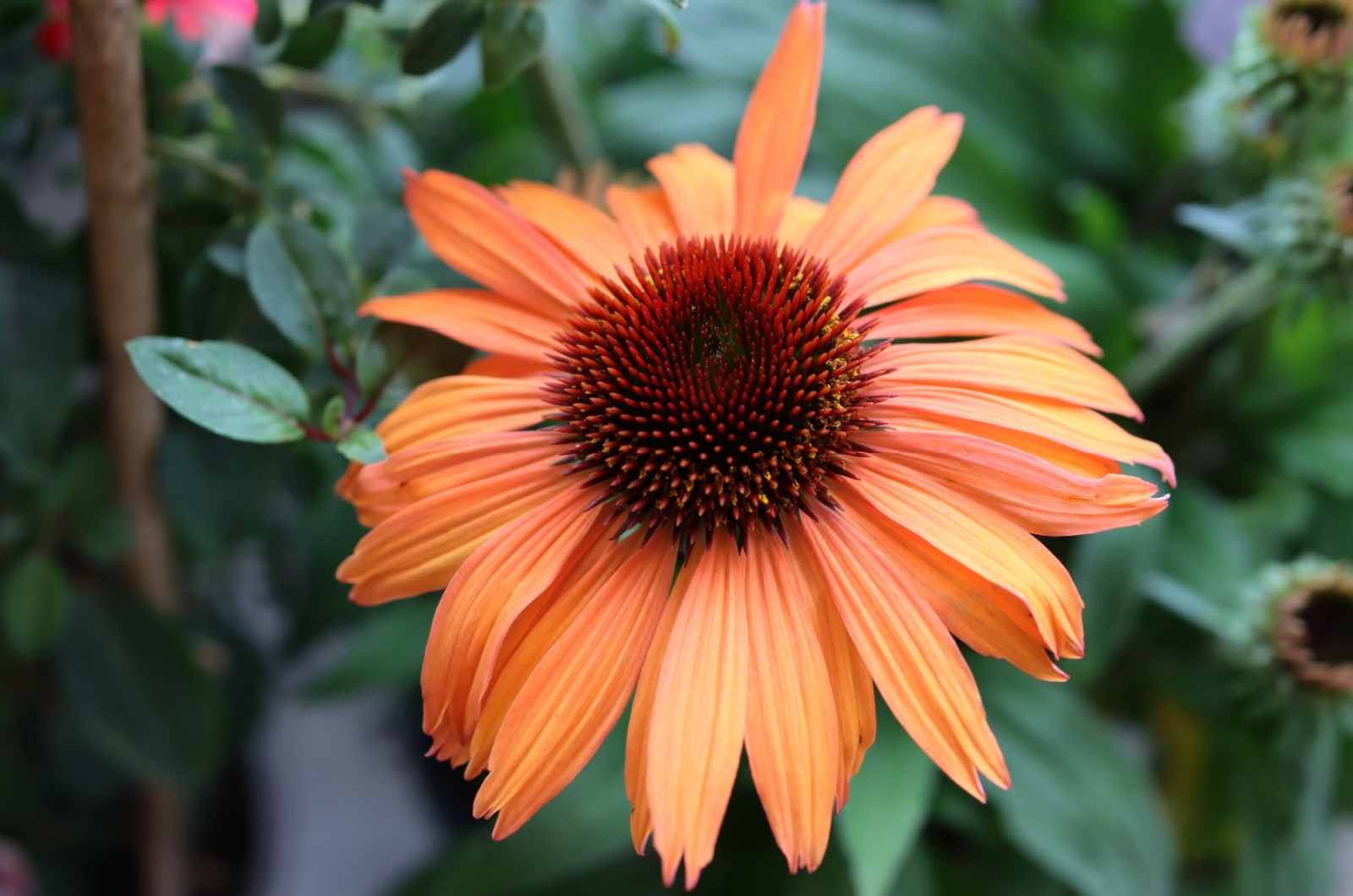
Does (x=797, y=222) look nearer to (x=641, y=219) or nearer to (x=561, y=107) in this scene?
(x=641, y=219)

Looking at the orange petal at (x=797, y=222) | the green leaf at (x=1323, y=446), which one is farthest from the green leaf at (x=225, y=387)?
the green leaf at (x=1323, y=446)

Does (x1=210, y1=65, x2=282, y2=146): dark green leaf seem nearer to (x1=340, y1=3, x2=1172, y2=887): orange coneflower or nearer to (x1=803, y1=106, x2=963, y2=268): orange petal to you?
(x1=340, y1=3, x2=1172, y2=887): orange coneflower

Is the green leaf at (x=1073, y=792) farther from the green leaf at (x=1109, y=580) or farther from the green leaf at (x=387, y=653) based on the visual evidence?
the green leaf at (x=387, y=653)

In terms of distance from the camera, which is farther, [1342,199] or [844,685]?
[1342,199]

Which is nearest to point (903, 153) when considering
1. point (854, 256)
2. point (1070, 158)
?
point (854, 256)

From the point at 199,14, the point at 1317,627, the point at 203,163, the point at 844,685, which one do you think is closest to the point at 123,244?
the point at 203,163
